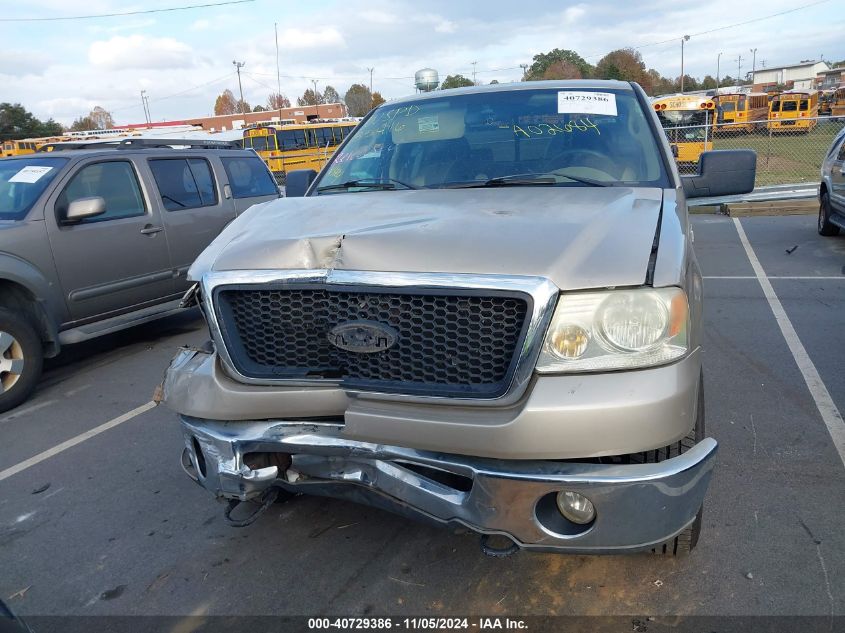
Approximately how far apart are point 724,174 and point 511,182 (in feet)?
4.47

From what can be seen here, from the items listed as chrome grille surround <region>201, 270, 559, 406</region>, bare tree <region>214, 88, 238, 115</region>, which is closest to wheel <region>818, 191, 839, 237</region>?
chrome grille surround <region>201, 270, 559, 406</region>

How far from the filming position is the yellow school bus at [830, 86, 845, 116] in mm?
47719

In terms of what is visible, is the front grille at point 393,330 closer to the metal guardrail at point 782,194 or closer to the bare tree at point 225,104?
the metal guardrail at point 782,194

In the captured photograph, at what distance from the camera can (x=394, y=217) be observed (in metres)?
2.64

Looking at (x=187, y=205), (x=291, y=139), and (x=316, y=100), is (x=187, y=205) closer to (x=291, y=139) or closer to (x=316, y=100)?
(x=291, y=139)

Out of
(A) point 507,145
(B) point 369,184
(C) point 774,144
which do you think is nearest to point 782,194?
(A) point 507,145

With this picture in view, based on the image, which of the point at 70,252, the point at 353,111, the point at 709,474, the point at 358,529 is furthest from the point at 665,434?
the point at 353,111

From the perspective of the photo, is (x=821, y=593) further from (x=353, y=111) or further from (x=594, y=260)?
(x=353, y=111)

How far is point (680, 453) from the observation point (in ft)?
7.40

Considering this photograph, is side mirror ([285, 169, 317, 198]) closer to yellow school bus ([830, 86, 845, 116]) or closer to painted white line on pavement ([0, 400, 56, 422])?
painted white line on pavement ([0, 400, 56, 422])

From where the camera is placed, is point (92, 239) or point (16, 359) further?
point (92, 239)

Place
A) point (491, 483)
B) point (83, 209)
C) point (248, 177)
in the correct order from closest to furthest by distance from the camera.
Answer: point (491, 483)
point (83, 209)
point (248, 177)

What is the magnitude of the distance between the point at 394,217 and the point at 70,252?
404 cm

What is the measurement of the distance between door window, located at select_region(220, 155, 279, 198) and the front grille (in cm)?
541
